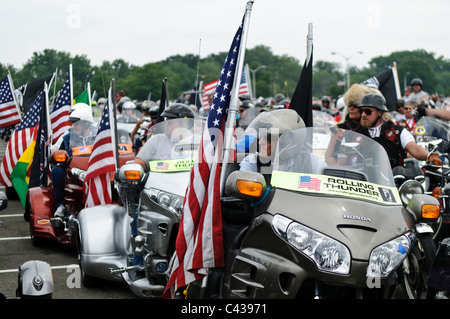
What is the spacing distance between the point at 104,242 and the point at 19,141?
573 centimetres

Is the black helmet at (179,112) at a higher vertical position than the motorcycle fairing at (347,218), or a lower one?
higher

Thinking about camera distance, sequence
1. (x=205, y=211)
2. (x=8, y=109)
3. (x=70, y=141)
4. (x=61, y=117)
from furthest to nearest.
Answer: (x=8, y=109), (x=61, y=117), (x=70, y=141), (x=205, y=211)

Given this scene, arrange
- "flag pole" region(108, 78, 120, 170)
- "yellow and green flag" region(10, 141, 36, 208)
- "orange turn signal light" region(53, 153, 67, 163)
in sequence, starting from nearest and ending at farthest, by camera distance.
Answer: "flag pole" region(108, 78, 120, 170) < "orange turn signal light" region(53, 153, 67, 163) < "yellow and green flag" region(10, 141, 36, 208)

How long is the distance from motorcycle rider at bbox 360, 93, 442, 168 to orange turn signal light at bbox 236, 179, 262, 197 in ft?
9.39

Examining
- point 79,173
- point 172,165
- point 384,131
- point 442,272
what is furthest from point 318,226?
point 79,173

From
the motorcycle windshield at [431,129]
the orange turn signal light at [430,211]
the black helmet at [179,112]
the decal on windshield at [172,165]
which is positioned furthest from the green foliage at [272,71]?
the orange turn signal light at [430,211]

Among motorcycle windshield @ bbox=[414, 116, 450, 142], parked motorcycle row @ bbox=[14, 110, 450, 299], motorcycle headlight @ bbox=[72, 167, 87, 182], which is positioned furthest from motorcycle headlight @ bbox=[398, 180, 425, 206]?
motorcycle headlight @ bbox=[72, 167, 87, 182]

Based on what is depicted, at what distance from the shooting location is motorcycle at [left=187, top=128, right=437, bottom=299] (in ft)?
13.0

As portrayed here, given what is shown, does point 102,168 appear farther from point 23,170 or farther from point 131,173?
point 23,170

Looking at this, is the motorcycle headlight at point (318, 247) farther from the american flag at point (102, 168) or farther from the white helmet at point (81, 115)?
the white helmet at point (81, 115)

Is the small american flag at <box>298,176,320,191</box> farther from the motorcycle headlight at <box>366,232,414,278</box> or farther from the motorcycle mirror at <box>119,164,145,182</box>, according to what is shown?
the motorcycle mirror at <box>119,164,145,182</box>

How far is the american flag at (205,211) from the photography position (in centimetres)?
470

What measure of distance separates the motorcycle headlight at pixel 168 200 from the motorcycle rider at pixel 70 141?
10.6 feet

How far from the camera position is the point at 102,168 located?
7898mm
